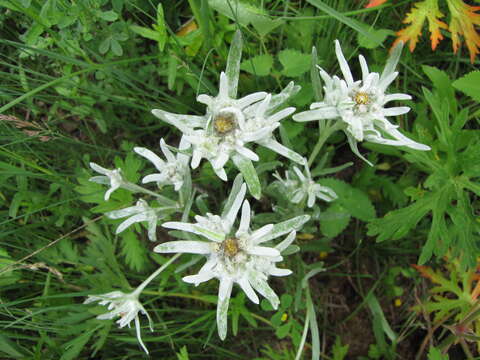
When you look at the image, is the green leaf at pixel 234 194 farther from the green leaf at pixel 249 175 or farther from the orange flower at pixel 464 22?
the orange flower at pixel 464 22

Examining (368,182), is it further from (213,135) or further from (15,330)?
(15,330)

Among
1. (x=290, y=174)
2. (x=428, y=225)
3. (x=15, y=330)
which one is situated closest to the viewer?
(x=290, y=174)

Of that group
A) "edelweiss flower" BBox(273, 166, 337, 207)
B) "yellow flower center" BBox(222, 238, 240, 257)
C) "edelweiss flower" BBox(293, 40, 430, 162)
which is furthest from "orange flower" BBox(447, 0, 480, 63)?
"yellow flower center" BBox(222, 238, 240, 257)

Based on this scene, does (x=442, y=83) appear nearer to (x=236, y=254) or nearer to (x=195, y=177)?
(x=236, y=254)

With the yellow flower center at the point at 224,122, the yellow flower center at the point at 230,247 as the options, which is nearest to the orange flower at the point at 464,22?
the yellow flower center at the point at 224,122

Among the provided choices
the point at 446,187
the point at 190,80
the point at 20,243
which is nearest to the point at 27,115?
the point at 20,243
